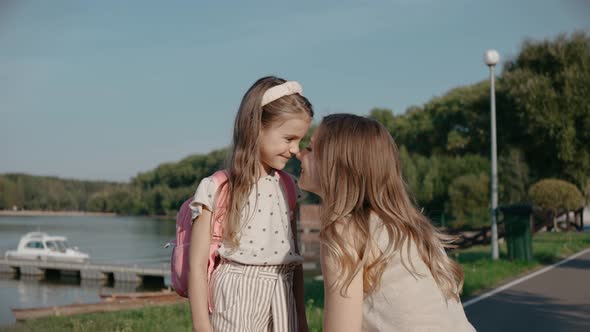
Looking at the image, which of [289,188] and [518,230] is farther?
[518,230]

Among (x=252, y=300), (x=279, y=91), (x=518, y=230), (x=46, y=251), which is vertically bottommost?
(x=46, y=251)

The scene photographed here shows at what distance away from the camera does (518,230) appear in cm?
1439

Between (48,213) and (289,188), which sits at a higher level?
(289,188)

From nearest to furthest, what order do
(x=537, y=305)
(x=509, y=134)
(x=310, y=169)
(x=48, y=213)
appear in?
(x=310, y=169) < (x=537, y=305) < (x=509, y=134) < (x=48, y=213)

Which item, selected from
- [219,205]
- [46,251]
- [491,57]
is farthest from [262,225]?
[46,251]

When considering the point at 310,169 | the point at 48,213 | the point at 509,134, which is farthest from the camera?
the point at 48,213

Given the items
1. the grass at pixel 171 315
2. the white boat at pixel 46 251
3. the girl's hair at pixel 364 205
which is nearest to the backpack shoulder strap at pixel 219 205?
the girl's hair at pixel 364 205

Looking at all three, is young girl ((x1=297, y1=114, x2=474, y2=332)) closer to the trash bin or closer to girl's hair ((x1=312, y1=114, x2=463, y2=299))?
girl's hair ((x1=312, y1=114, x2=463, y2=299))

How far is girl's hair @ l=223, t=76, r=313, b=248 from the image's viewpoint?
2533mm

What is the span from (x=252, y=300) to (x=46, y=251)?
152ft

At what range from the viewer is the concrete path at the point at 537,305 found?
301 inches

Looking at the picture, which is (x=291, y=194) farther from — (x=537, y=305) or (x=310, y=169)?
(x=537, y=305)

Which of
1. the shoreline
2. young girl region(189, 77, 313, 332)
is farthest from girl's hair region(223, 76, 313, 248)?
the shoreline

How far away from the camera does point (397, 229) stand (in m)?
2.01
